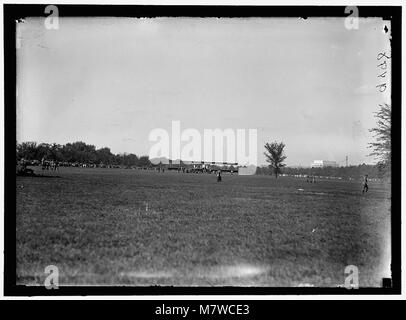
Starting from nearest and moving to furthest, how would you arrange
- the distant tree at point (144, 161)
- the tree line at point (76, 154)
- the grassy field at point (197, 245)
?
1. the grassy field at point (197, 245)
2. the tree line at point (76, 154)
3. the distant tree at point (144, 161)

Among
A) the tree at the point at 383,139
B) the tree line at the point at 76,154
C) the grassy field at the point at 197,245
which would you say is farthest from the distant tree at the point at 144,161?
the tree at the point at 383,139

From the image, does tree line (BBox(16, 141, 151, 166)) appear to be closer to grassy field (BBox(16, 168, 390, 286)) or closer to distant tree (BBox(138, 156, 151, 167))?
distant tree (BBox(138, 156, 151, 167))

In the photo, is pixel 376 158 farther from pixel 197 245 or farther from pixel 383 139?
pixel 197 245

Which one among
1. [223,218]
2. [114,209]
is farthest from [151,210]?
[223,218]

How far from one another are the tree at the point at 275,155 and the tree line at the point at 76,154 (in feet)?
6.81

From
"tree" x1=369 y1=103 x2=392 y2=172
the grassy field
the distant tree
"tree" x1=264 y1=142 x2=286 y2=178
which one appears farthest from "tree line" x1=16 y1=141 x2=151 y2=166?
"tree" x1=369 y1=103 x2=392 y2=172

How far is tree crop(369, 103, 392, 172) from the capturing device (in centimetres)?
555

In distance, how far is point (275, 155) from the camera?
658 centimetres

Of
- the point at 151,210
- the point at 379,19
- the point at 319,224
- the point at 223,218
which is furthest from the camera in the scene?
the point at 151,210

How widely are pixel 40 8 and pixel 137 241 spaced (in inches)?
150

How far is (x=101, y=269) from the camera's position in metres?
5.45

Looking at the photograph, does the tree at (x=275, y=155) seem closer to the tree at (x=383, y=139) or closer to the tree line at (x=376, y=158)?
the tree line at (x=376, y=158)

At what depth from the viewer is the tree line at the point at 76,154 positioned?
6.12 m
